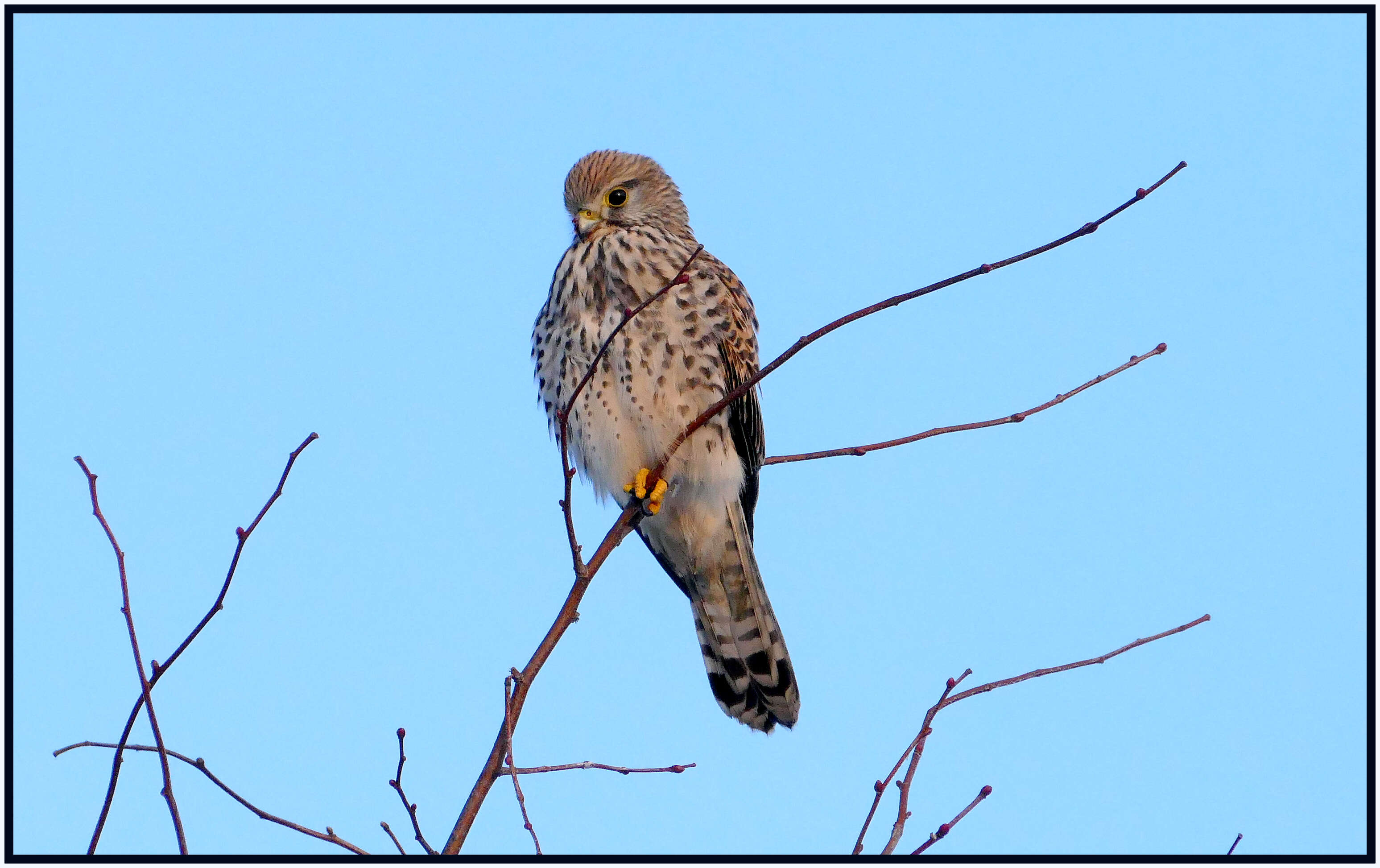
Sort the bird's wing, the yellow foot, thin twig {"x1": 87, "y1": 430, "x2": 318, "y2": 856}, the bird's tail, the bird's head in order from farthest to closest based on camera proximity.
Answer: the bird's head, the bird's tail, the bird's wing, the yellow foot, thin twig {"x1": 87, "y1": 430, "x2": 318, "y2": 856}

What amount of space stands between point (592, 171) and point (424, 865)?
3.01 m

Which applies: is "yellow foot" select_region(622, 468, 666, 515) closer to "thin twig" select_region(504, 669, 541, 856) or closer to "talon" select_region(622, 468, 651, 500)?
"talon" select_region(622, 468, 651, 500)

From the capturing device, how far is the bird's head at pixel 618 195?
4633 mm

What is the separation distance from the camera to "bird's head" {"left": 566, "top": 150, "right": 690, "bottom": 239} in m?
4.63

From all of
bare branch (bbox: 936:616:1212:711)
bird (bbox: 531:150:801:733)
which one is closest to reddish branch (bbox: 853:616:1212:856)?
bare branch (bbox: 936:616:1212:711)

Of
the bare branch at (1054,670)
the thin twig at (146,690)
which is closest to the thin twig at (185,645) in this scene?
the thin twig at (146,690)

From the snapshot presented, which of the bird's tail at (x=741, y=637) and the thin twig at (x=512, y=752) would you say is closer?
the thin twig at (x=512, y=752)

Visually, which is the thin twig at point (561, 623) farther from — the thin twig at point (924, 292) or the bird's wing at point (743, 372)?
the bird's wing at point (743, 372)

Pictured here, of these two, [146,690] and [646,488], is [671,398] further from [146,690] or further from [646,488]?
[146,690]

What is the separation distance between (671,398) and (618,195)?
0.98m

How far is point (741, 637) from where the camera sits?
453 cm

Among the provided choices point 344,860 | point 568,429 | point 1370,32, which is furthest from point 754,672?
point 1370,32

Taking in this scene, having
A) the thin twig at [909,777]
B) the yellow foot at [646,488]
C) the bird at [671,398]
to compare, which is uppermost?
the bird at [671,398]

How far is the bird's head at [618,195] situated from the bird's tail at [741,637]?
1091 millimetres
